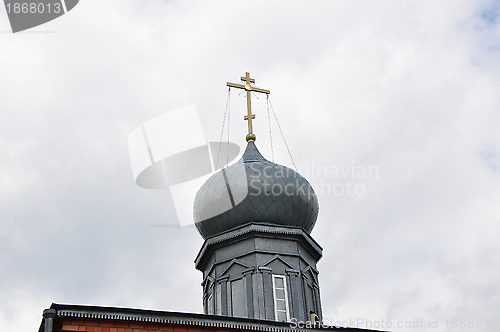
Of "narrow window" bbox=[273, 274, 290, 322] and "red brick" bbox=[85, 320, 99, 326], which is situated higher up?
"narrow window" bbox=[273, 274, 290, 322]

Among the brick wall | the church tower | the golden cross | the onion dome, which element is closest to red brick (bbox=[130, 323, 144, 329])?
the brick wall

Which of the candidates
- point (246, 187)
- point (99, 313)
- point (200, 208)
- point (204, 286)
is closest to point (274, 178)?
point (246, 187)

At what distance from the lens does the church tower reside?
19062 mm

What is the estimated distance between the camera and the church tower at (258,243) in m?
19.1

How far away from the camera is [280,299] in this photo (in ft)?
62.2

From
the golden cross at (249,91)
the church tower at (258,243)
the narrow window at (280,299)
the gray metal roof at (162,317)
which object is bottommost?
the gray metal roof at (162,317)

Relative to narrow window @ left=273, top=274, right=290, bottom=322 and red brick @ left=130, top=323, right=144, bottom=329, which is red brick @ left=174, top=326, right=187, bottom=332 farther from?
narrow window @ left=273, top=274, right=290, bottom=322

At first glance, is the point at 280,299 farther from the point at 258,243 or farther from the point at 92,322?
the point at 92,322

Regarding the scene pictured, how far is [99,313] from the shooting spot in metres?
14.6

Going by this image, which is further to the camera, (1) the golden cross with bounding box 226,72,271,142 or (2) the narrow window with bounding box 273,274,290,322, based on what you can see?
(1) the golden cross with bounding box 226,72,271,142

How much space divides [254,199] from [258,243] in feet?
4.62

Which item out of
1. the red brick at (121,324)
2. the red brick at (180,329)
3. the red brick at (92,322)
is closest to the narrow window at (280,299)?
the red brick at (180,329)

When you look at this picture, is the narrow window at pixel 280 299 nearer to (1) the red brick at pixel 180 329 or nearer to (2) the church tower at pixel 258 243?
(2) the church tower at pixel 258 243

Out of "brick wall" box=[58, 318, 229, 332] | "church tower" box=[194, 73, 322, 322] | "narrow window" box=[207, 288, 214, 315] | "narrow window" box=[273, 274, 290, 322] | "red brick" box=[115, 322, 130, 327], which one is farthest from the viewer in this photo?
"narrow window" box=[207, 288, 214, 315]
